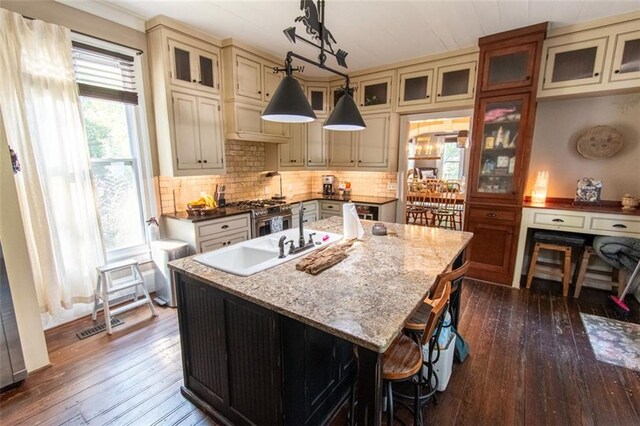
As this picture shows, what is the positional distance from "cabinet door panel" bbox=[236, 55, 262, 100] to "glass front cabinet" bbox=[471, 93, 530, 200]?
2715 mm

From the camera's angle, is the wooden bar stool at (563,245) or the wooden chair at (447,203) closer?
the wooden bar stool at (563,245)

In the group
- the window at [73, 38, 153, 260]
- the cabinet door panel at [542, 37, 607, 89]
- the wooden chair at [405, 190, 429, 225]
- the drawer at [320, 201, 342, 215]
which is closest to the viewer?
the window at [73, 38, 153, 260]

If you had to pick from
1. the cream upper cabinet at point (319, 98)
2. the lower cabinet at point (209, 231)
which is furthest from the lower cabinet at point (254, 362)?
the cream upper cabinet at point (319, 98)

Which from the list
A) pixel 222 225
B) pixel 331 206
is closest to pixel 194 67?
pixel 222 225

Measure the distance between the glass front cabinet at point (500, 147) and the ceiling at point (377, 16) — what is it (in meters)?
0.76

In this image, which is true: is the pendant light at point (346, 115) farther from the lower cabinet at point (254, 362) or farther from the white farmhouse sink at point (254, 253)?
the lower cabinet at point (254, 362)

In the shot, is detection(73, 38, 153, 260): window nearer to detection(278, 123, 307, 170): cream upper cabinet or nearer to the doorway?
detection(278, 123, 307, 170): cream upper cabinet

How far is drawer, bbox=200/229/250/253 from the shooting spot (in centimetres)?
310

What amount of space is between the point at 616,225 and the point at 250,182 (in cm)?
427

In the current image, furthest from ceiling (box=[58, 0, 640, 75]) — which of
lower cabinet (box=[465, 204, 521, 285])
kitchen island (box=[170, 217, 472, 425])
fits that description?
kitchen island (box=[170, 217, 472, 425])

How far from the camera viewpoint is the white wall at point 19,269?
72.8 inches

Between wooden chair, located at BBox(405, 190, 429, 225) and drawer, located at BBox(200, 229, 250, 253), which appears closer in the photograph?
drawer, located at BBox(200, 229, 250, 253)

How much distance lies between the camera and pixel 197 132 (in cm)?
326

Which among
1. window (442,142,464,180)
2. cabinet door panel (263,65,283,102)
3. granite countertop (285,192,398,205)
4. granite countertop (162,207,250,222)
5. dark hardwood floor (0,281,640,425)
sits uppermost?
cabinet door panel (263,65,283,102)
